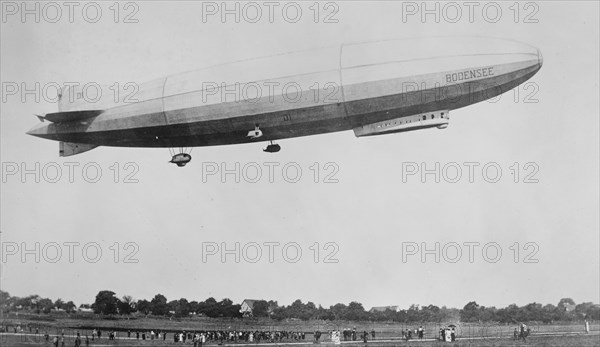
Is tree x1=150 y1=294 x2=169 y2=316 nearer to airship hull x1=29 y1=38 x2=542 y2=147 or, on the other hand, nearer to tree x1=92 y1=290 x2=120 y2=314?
tree x1=92 y1=290 x2=120 y2=314

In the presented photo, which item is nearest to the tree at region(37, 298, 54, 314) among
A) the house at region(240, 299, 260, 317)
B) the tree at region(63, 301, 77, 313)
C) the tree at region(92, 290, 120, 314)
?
the tree at region(63, 301, 77, 313)

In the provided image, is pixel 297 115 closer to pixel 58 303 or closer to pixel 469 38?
pixel 469 38

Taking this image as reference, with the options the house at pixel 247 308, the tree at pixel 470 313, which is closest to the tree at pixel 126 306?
the house at pixel 247 308

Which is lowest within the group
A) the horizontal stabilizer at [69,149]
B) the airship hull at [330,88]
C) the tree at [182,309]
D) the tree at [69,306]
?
the tree at [182,309]

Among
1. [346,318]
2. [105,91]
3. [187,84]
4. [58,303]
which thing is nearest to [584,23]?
[187,84]

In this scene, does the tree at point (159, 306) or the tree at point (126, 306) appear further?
the tree at point (159, 306)

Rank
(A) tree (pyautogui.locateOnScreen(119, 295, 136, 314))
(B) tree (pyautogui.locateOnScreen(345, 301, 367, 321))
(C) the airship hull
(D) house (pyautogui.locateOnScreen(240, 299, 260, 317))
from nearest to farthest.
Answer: (C) the airship hull
(A) tree (pyautogui.locateOnScreen(119, 295, 136, 314))
(B) tree (pyautogui.locateOnScreen(345, 301, 367, 321))
(D) house (pyautogui.locateOnScreen(240, 299, 260, 317))

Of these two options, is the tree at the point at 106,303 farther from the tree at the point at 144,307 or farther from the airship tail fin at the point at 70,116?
the airship tail fin at the point at 70,116

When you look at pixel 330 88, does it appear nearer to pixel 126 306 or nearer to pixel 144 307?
pixel 126 306
